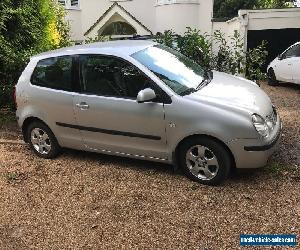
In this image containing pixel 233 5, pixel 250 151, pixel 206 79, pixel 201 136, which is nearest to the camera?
pixel 250 151

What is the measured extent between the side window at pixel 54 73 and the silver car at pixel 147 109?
0.02 m

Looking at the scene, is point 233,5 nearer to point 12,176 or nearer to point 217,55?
point 217,55

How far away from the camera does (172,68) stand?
18.7ft

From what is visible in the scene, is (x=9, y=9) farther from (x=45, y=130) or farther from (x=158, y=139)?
(x=158, y=139)

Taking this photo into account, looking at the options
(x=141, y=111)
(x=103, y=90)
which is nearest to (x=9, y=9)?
(x=103, y=90)

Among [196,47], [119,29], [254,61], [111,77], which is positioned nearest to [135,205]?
[111,77]

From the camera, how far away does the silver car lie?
4965 millimetres

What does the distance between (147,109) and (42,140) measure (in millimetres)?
2231

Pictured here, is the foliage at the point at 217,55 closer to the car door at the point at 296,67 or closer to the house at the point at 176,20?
the car door at the point at 296,67

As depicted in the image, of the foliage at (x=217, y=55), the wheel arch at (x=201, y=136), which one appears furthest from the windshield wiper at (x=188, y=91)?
the foliage at (x=217, y=55)

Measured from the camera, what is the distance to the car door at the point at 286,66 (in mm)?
12312

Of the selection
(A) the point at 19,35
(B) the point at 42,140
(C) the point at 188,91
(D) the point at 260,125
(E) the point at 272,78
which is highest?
(A) the point at 19,35

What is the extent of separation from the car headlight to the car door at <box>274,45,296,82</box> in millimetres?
7972

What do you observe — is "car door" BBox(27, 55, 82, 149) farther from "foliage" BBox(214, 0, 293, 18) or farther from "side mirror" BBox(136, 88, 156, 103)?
"foliage" BBox(214, 0, 293, 18)
